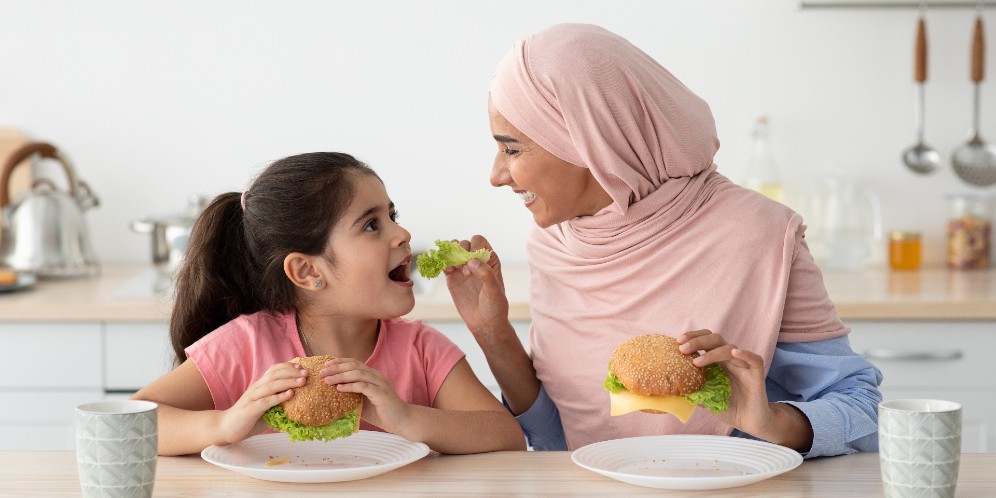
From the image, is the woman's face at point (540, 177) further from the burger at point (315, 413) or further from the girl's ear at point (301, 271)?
the burger at point (315, 413)

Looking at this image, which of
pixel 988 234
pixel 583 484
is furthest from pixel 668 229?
pixel 988 234

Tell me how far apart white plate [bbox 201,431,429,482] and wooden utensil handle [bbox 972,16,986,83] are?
2.23 metres

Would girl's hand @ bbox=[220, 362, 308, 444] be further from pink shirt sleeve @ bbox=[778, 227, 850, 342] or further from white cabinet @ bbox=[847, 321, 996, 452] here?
white cabinet @ bbox=[847, 321, 996, 452]

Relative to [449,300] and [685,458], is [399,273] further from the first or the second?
[449,300]

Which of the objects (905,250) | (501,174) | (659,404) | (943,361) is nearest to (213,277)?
(501,174)

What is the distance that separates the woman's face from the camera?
173 centimetres

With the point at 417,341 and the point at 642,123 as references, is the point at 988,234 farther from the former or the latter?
the point at 417,341

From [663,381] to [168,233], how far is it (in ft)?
6.18

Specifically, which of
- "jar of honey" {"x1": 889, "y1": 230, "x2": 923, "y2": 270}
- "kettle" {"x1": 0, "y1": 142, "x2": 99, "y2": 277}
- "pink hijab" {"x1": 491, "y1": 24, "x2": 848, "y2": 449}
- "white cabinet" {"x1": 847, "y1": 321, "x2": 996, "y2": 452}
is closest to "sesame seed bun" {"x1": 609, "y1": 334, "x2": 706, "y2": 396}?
"pink hijab" {"x1": 491, "y1": 24, "x2": 848, "y2": 449}

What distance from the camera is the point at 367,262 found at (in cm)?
170

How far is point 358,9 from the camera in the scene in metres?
3.19

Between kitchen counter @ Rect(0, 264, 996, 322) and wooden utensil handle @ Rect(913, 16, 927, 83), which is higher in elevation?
wooden utensil handle @ Rect(913, 16, 927, 83)

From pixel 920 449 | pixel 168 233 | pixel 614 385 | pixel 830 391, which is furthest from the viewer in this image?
pixel 168 233

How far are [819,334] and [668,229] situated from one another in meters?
0.27
